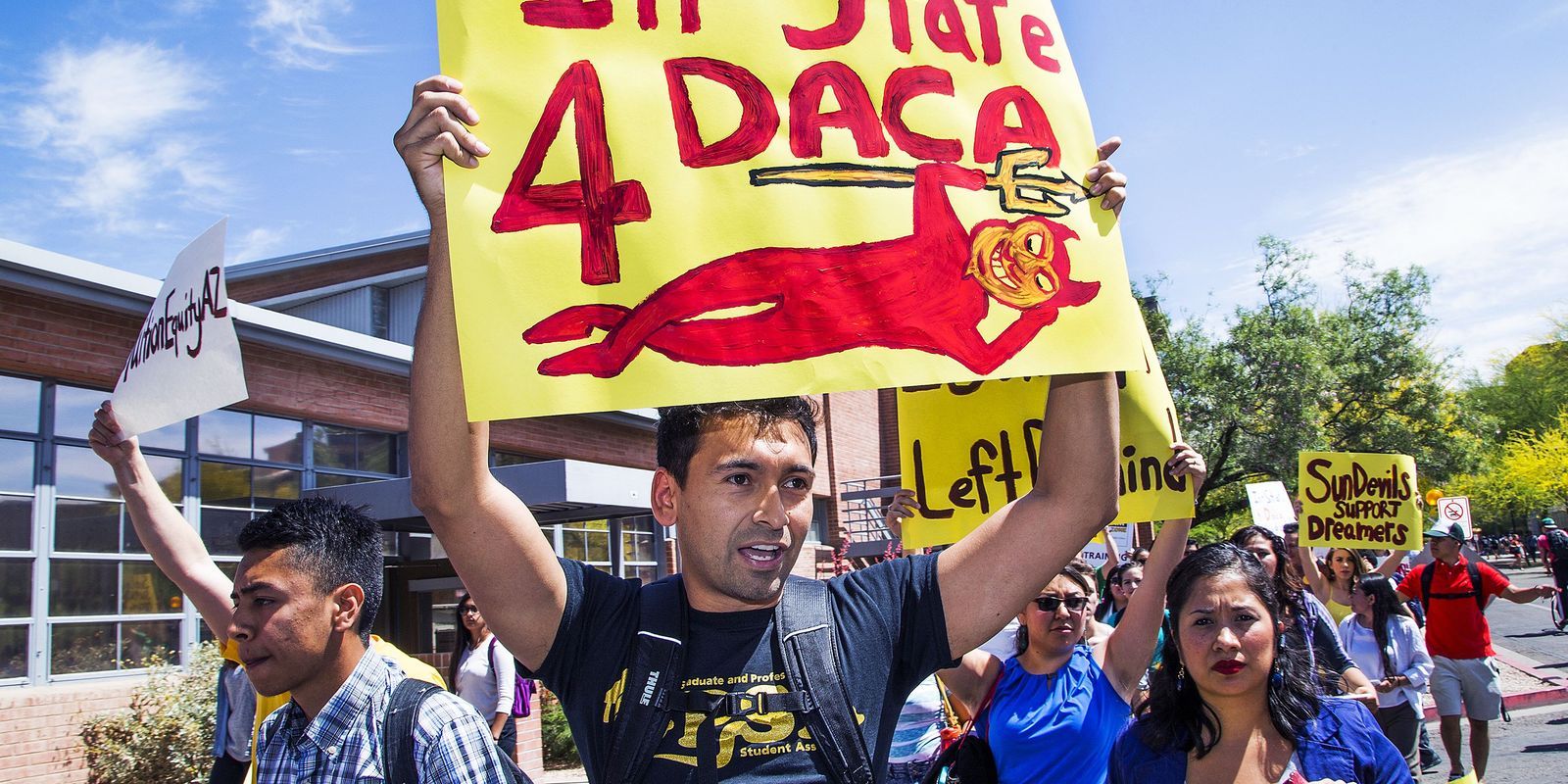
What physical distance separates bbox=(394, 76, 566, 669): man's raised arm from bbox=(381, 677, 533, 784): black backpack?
0.53 metres

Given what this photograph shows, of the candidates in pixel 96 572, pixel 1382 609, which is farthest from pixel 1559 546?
pixel 96 572

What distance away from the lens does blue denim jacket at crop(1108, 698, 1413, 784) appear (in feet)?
9.35

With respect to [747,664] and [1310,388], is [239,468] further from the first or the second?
[1310,388]

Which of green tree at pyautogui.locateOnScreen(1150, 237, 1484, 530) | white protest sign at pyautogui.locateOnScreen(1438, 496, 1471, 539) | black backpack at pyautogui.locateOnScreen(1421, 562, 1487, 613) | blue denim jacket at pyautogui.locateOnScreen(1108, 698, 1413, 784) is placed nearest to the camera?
blue denim jacket at pyautogui.locateOnScreen(1108, 698, 1413, 784)

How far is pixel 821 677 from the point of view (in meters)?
2.00

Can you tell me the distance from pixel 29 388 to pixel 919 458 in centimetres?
785

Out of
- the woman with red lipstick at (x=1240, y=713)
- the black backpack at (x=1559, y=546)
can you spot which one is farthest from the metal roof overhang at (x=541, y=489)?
the black backpack at (x=1559, y=546)

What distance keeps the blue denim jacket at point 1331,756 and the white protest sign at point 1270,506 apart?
8518mm

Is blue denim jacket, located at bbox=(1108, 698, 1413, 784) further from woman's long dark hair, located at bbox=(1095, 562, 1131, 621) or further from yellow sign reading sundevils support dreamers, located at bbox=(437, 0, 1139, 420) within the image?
woman's long dark hair, located at bbox=(1095, 562, 1131, 621)

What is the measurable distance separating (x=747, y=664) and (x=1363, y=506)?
8.52m

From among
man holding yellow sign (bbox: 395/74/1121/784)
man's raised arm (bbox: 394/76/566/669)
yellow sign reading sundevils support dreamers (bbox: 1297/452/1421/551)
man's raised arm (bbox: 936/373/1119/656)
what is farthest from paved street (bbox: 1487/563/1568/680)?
man's raised arm (bbox: 394/76/566/669)

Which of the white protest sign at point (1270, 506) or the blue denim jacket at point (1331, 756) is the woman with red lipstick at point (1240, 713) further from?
the white protest sign at point (1270, 506)

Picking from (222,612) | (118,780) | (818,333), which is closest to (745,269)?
(818,333)

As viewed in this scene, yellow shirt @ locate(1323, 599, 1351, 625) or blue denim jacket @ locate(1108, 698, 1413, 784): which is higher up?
blue denim jacket @ locate(1108, 698, 1413, 784)
